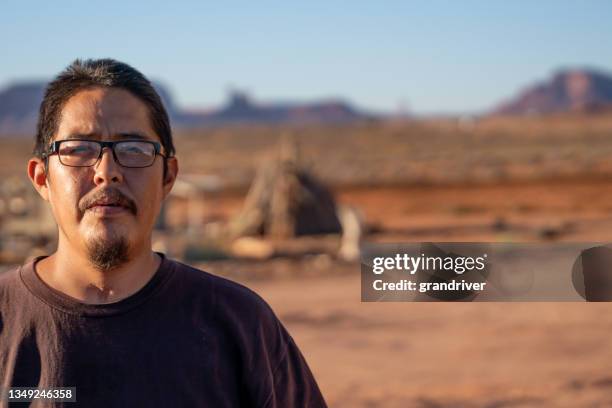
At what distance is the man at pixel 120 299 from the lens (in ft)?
6.30

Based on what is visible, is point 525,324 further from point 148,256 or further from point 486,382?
point 148,256

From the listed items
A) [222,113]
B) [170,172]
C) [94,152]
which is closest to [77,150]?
[94,152]

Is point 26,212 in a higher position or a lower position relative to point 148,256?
higher

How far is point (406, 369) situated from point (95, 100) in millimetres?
5920

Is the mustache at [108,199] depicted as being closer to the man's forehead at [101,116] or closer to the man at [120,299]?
the man at [120,299]

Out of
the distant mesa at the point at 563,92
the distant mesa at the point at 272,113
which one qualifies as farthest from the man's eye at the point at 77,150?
the distant mesa at the point at 563,92

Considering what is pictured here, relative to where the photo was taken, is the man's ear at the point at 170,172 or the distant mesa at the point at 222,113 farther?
the distant mesa at the point at 222,113

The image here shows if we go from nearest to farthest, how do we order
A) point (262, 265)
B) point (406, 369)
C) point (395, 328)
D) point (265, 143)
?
1. point (406, 369)
2. point (395, 328)
3. point (262, 265)
4. point (265, 143)

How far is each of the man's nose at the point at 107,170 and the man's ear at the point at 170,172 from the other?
160 millimetres

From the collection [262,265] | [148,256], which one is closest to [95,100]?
[148,256]

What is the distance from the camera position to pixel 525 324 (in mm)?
9328

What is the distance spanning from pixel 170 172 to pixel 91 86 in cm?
29

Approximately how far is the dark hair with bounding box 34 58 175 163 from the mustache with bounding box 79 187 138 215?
19 cm

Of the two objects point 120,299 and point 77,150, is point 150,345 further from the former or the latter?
point 77,150
